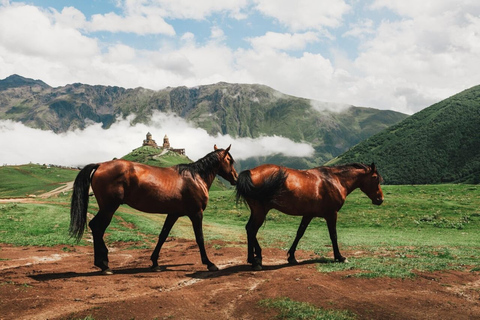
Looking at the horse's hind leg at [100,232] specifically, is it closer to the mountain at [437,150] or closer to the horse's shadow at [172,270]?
the horse's shadow at [172,270]

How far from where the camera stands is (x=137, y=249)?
57.8 ft

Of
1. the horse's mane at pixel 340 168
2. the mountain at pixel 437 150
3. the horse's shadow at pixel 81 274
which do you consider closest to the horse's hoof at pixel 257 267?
the horse's shadow at pixel 81 274

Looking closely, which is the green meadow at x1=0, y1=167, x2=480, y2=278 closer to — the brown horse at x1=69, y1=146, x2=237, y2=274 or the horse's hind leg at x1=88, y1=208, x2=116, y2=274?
the brown horse at x1=69, y1=146, x2=237, y2=274

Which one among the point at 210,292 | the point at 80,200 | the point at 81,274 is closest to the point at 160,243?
the point at 81,274

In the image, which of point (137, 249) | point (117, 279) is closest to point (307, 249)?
point (137, 249)

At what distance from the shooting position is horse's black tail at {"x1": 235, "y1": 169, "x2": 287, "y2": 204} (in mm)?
11789

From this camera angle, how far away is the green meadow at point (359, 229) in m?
13.8

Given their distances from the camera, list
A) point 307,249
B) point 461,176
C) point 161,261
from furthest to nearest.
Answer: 1. point 461,176
2. point 307,249
3. point 161,261

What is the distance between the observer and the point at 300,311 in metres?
7.25

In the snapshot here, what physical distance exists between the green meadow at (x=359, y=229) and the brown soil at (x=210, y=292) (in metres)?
1.14

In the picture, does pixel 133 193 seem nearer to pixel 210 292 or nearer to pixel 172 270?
pixel 172 270

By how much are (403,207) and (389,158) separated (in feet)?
475

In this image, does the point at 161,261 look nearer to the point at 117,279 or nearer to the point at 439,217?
the point at 117,279

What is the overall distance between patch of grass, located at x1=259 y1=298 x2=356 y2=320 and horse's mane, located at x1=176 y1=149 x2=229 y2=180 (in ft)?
18.8
